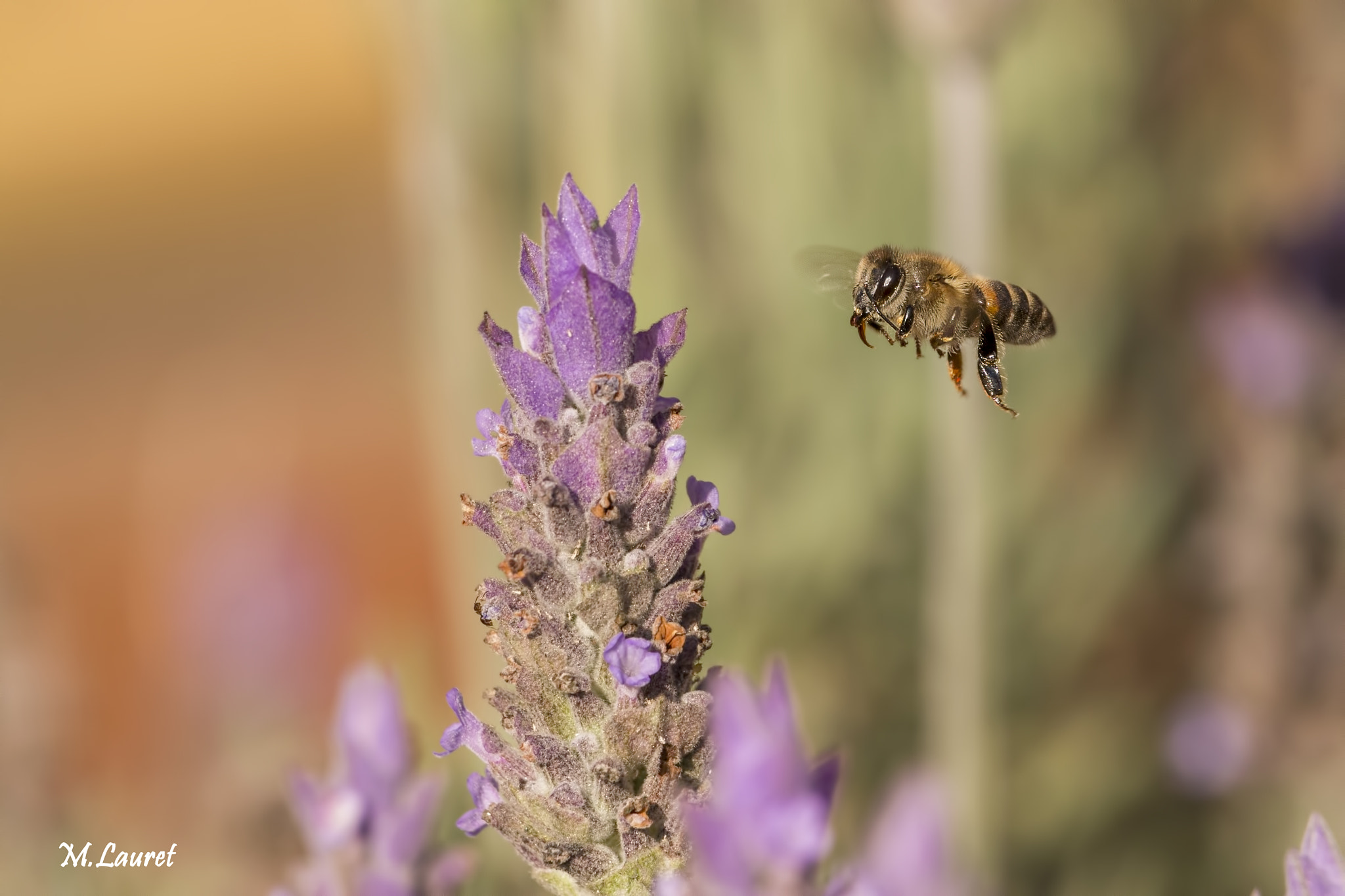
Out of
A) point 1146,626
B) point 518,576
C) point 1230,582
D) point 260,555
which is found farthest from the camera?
point 1146,626

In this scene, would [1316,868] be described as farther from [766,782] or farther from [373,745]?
[373,745]

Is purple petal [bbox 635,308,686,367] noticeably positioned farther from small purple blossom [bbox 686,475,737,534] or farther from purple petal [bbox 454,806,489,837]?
purple petal [bbox 454,806,489,837]

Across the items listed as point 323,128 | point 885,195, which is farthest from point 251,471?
point 323,128

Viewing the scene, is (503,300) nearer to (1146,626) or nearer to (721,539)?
(721,539)

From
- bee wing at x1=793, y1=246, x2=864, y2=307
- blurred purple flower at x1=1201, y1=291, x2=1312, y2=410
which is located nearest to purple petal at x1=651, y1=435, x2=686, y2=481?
bee wing at x1=793, y1=246, x2=864, y2=307

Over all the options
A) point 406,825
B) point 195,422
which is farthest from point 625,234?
point 195,422

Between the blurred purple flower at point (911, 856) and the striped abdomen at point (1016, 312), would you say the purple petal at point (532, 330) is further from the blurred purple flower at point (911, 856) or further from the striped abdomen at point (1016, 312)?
the striped abdomen at point (1016, 312)
